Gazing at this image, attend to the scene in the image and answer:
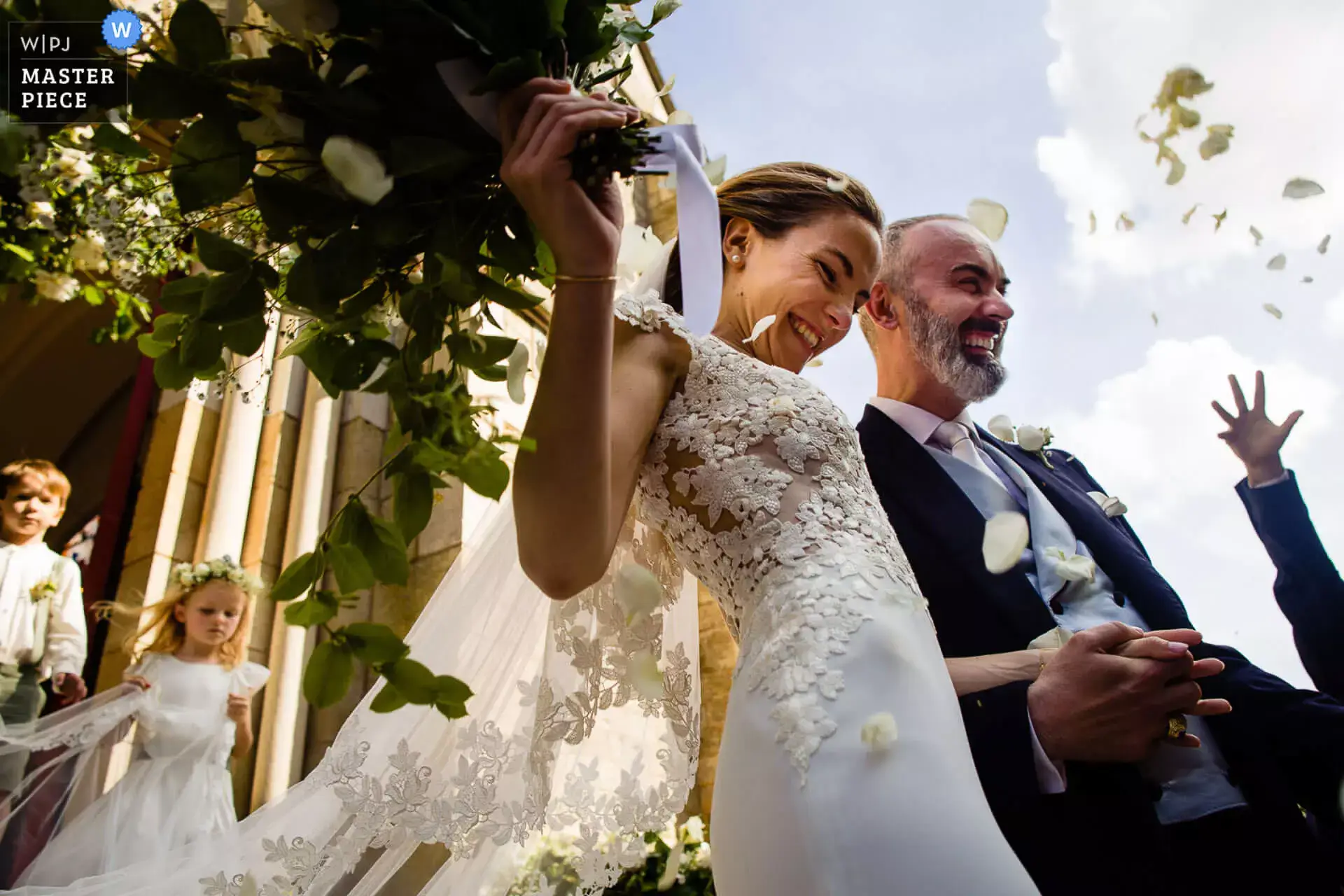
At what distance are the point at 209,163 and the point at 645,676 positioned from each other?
3.34 ft

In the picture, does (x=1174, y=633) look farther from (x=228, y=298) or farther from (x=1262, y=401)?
(x=228, y=298)

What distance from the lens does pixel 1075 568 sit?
1.77m

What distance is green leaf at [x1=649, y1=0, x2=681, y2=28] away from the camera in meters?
1.22

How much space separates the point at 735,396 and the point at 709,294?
1.26 feet

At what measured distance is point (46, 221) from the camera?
2.67 meters

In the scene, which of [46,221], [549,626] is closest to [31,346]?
[46,221]

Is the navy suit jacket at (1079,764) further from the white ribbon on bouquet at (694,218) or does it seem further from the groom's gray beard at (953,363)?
the white ribbon on bouquet at (694,218)

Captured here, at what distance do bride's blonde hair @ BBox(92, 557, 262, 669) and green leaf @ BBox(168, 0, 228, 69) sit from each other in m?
3.58

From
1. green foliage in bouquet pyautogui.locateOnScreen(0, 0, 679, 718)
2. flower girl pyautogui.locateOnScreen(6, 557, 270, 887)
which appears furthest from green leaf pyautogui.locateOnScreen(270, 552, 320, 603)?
flower girl pyautogui.locateOnScreen(6, 557, 270, 887)

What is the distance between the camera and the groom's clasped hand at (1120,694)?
4.81ft

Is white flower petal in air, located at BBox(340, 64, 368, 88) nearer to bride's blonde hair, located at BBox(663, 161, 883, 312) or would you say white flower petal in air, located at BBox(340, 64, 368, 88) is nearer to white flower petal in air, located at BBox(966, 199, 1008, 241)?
bride's blonde hair, located at BBox(663, 161, 883, 312)

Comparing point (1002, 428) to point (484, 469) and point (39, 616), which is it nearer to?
point (484, 469)

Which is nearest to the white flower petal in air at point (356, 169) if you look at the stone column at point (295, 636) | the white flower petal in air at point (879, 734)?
the white flower petal in air at point (879, 734)

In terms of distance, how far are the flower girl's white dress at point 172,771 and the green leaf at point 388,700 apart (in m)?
2.88
